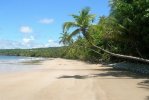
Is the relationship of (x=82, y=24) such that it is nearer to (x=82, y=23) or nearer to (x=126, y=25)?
(x=82, y=23)

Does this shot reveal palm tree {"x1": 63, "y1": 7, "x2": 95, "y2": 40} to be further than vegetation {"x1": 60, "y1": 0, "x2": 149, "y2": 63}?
Yes

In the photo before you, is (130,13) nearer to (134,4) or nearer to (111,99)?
(134,4)

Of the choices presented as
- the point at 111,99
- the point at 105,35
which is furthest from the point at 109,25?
the point at 111,99

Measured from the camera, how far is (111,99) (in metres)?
15.5

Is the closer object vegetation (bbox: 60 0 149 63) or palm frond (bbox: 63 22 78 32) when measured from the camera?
vegetation (bbox: 60 0 149 63)

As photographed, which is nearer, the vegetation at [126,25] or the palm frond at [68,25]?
the vegetation at [126,25]

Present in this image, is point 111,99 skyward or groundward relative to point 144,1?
groundward

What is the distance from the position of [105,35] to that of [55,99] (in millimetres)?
18919

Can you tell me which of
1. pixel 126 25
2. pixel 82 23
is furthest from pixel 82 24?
pixel 126 25

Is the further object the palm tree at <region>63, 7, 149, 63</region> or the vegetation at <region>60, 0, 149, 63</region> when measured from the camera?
the palm tree at <region>63, 7, 149, 63</region>

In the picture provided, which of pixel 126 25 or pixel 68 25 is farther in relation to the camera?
pixel 68 25

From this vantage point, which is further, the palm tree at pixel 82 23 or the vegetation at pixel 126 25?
the palm tree at pixel 82 23

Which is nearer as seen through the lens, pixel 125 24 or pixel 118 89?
pixel 118 89

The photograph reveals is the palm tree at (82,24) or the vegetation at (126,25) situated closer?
the vegetation at (126,25)
